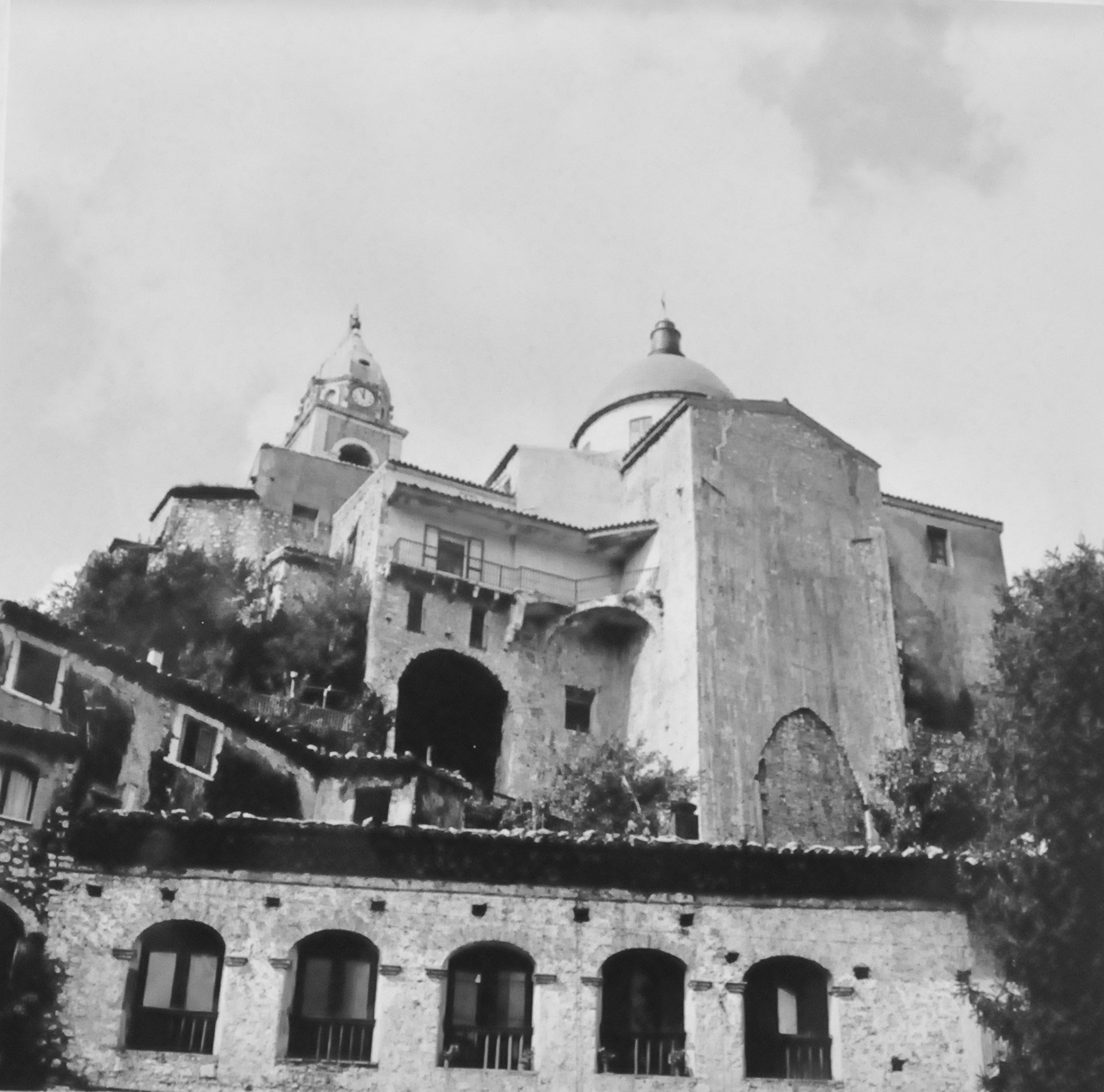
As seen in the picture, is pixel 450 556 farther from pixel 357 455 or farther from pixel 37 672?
pixel 357 455

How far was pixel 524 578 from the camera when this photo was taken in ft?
123

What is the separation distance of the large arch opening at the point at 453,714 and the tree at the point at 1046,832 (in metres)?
16.2

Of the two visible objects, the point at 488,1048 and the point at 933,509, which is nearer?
the point at 488,1048

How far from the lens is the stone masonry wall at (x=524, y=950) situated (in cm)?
1756

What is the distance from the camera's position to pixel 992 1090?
56.2ft

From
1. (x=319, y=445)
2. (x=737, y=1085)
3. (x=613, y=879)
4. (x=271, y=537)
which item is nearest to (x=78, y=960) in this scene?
(x=613, y=879)

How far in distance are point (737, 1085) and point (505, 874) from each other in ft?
12.3

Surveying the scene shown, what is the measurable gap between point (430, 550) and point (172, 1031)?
66.1 feet

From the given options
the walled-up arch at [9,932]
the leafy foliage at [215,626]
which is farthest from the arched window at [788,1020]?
the leafy foliage at [215,626]

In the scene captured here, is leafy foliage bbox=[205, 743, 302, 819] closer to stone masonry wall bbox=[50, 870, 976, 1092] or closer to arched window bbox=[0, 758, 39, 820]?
arched window bbox=[0, 758, 39, 820]

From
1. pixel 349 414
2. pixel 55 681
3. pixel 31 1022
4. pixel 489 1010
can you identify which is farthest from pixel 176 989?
pixel 349 414

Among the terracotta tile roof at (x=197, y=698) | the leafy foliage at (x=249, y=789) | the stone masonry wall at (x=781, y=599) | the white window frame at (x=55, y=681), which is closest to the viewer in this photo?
the white window frame at (x=55, y=681)

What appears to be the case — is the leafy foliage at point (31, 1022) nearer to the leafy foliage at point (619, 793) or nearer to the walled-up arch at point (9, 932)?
the walled-up arch at point (9, 932)

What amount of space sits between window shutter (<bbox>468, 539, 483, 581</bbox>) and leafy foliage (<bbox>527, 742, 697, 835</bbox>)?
5757 millimetres
